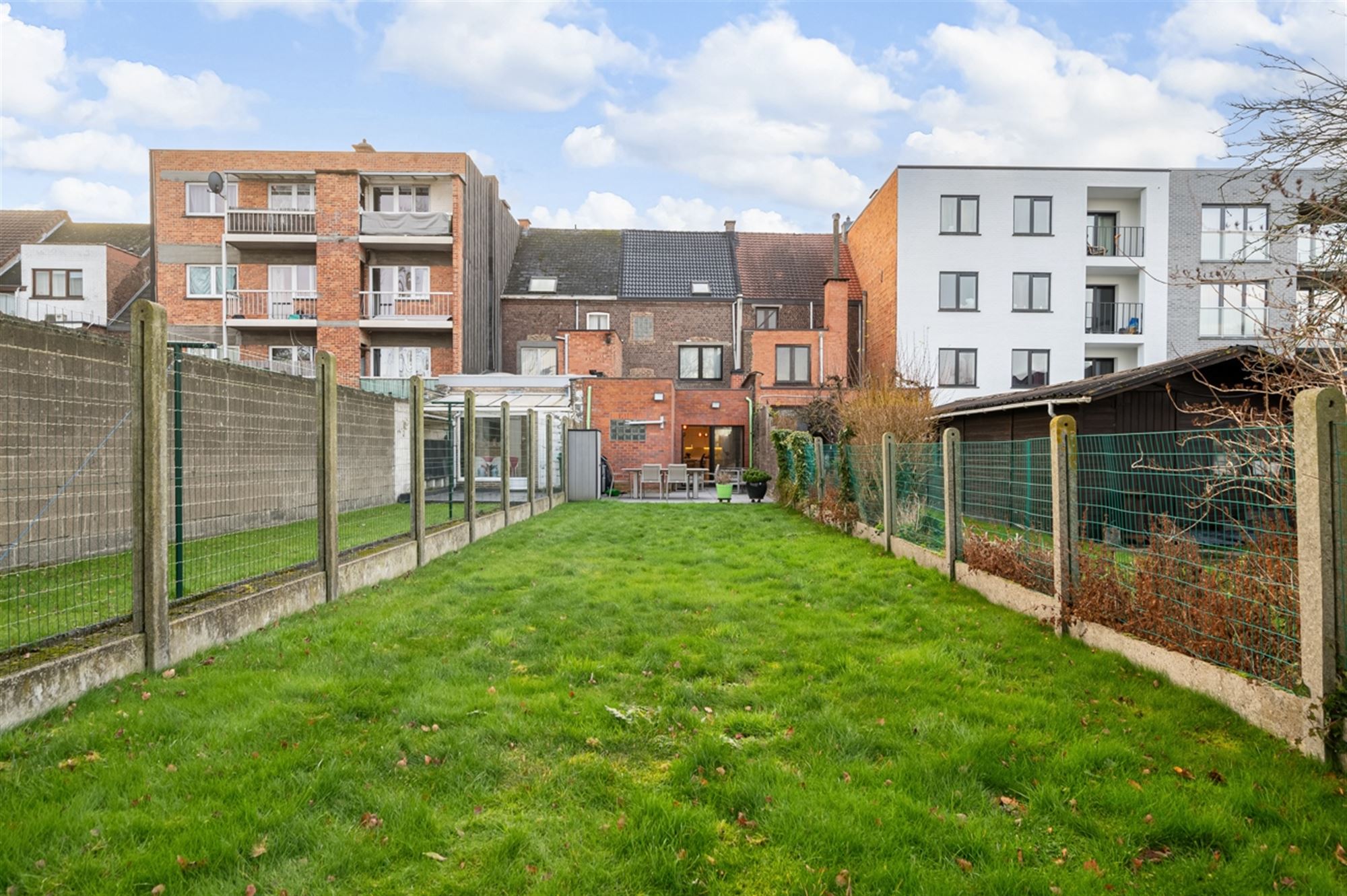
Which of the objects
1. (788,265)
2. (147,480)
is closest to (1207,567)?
(147,480)

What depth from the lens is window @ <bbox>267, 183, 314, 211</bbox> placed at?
28703 millimetres

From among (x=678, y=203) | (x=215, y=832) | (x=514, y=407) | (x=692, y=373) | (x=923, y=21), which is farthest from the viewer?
(x=678, y=203)

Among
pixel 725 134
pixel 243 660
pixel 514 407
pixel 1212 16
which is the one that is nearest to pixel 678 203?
pixel 725 134

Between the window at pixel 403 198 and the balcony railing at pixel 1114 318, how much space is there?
24.0 metres

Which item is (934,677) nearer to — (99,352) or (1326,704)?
(1326,704)

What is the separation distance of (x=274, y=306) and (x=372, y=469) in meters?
21.5

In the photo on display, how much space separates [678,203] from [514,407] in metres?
30.4

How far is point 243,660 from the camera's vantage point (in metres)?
4.96

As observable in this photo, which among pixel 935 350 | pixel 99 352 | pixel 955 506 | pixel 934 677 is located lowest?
pixel 934 677

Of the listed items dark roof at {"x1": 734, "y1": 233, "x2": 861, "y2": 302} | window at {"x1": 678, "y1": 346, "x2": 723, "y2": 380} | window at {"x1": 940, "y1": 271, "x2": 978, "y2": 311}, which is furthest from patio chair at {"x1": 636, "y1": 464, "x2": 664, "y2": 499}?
window at {"x1": 940, "y1": 271, "x2": 978, "y2": 311}

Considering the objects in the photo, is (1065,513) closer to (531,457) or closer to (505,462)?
(505,462)

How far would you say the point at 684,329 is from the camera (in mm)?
33312

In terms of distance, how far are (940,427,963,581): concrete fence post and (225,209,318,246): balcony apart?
2505 cm

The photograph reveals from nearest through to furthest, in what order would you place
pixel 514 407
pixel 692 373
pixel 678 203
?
pixel 514 407, pixel 692 373, pixel 678 203
